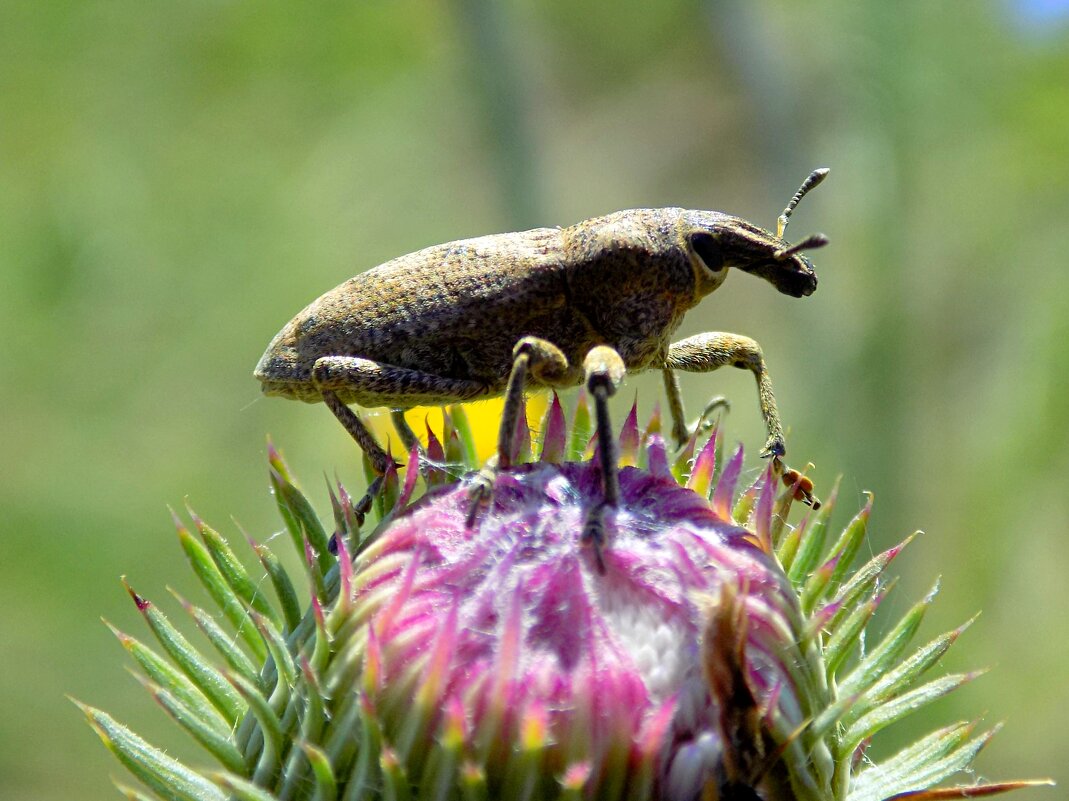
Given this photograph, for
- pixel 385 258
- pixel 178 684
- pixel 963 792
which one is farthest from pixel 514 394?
pixel 385 258

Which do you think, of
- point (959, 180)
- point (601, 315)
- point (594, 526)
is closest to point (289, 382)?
point (601, 315)

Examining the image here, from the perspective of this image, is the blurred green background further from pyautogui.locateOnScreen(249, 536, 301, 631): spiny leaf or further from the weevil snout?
the weevil snout

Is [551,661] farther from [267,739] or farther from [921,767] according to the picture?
[921,767]

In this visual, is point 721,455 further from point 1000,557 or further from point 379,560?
point 1000,557

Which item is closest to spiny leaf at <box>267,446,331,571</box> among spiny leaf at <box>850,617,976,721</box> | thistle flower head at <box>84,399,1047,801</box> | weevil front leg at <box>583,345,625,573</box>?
thistle flower head at <box>84,399,1047,801</box>

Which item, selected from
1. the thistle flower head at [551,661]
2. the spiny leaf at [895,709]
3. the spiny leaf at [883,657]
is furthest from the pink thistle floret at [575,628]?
the spiny leaf at [883,657]

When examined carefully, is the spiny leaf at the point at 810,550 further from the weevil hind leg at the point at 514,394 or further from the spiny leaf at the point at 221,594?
the spiny leaf at the point at 221,594
